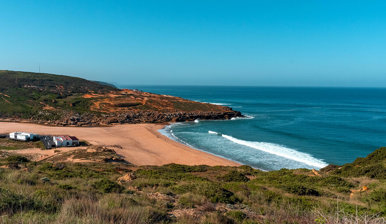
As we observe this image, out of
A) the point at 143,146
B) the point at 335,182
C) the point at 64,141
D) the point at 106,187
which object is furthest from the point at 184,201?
the point at 143,146

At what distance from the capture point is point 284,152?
2945 cm

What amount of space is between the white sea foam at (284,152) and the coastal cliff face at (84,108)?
2504cm

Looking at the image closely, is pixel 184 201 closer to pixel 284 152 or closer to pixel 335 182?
pixel 335 182

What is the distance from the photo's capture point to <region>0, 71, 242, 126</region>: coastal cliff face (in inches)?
1922

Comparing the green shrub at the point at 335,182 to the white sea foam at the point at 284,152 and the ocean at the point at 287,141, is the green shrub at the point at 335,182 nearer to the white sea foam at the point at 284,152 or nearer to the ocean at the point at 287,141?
the ocean at the point at 287,141

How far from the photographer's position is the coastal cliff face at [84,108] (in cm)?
4881

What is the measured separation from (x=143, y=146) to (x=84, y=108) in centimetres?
3225

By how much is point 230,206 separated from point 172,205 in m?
1.89

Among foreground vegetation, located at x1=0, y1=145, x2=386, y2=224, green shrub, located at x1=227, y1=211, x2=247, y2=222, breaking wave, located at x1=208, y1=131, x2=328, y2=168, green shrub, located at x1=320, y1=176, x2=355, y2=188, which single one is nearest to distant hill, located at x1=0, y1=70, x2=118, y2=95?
breaking wave, located at x1=208, y1=131, x2=328, y2=168

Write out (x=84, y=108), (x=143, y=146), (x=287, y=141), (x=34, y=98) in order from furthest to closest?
(x=34, y=98) < (x=84, y=108) < (x=287, y=141) < (x=143, y=146)

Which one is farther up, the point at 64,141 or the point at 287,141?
the point at 64,141

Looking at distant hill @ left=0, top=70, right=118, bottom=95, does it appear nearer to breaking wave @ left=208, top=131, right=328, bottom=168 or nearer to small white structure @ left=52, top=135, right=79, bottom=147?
small white structure @ left=52, top=135, right=79, bottom=147

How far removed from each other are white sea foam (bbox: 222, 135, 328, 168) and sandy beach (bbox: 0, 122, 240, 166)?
279 inches

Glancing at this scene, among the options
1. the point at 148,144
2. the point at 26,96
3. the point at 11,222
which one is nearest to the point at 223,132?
the point at 148,144
